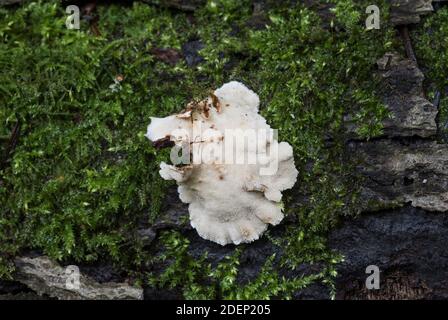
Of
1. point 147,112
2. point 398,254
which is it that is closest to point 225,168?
point 147,112

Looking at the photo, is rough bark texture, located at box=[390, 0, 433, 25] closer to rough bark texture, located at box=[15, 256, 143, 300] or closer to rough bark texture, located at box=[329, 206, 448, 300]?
rough bark texture, located at box=[329, 206, 448, 300]

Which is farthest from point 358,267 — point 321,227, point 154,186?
point 154,186

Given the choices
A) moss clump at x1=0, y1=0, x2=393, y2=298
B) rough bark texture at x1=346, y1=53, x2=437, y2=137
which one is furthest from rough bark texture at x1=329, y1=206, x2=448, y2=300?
rough bark texture at x1=346, y1=53, x2=437, y2=137

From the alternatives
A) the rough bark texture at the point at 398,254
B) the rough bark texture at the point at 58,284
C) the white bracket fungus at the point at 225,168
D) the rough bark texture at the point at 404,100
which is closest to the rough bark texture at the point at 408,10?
the rough bark texture at the point at 404,100

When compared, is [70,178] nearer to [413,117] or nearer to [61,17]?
[61,17]

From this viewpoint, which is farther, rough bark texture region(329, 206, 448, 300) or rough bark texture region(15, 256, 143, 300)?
rough bark texture region(15, 256, 143, 300)

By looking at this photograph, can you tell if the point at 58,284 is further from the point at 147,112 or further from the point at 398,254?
the point at 398,254

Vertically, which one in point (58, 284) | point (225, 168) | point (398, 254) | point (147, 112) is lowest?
point (58, 284)
